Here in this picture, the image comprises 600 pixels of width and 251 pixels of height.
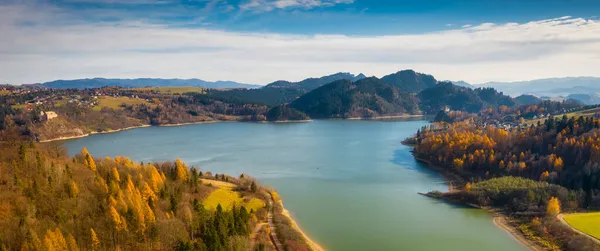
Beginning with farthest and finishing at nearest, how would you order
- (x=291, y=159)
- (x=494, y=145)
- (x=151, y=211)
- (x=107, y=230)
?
(x=291, y=159)
(x=494, y=145)
(x=151, y=211)
(x=107, y=230)

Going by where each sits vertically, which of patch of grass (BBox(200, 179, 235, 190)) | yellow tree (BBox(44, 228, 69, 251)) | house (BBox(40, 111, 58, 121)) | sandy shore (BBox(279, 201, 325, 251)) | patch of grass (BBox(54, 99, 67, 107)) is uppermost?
patch of grass (BBox(54, 99, 67, 107))

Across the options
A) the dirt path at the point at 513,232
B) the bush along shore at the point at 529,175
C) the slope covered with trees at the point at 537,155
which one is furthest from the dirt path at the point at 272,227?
the slope covered with trees at the point at 537,155

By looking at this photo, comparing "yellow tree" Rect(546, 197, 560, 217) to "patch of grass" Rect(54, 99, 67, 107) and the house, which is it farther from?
"patch of grass" Rect(54, 99, 67, 107)

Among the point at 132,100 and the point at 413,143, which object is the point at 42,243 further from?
the point at 132,100

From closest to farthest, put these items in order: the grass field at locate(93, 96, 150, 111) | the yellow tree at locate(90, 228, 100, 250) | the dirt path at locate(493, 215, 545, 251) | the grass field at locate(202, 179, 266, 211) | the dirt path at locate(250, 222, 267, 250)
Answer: the yellow tree at locate(90, 228, 100, 250)
the dirt path at locate(250, 222, 267, 250)
the dirt path at locate(493, 215, 545, 251)
the grass field at locate(202, 179, 266, 211)
the grass field at locate(93, 96, 150, 111)

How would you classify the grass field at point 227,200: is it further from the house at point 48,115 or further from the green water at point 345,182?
the house at point 48,115

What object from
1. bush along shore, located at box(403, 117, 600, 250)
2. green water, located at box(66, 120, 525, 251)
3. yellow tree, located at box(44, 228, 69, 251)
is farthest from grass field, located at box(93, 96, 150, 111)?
yellow tree, located at box(44, 228, 69, 251)

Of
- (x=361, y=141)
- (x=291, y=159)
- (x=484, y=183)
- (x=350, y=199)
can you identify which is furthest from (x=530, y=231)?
(x=361, y=141)
